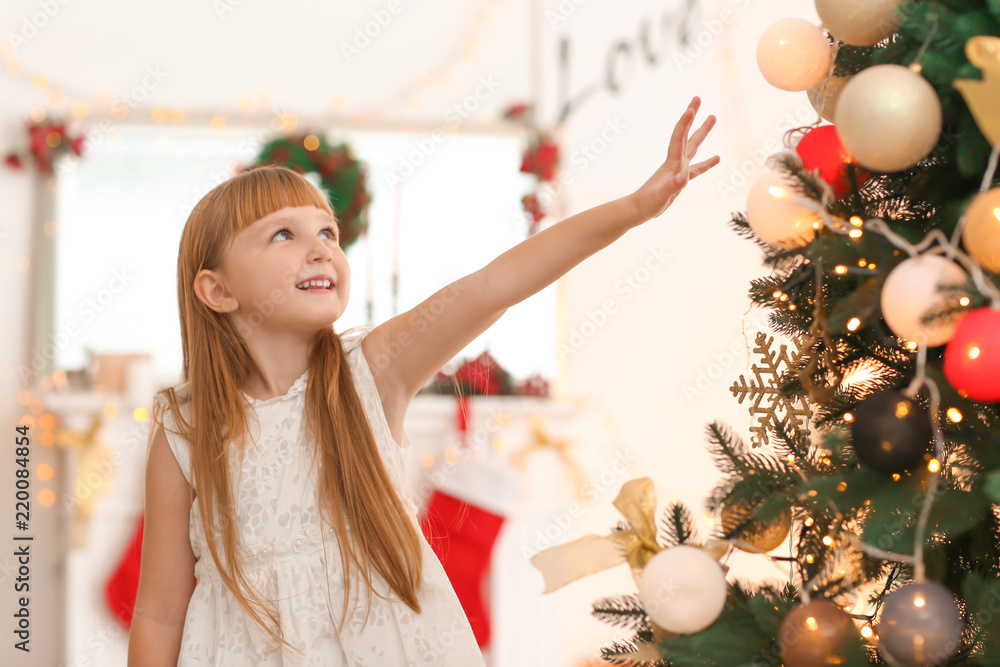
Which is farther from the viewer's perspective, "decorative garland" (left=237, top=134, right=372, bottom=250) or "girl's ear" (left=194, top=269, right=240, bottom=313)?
"decorative garland" (left=237, top=134, right=372, bottom=250)

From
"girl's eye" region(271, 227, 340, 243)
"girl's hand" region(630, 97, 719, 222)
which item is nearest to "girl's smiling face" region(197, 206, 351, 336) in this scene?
"girl's eye" region(271, 227, 340, 243)

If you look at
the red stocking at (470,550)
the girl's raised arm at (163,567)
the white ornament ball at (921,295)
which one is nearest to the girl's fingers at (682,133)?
the white ornament ball at (921,295)

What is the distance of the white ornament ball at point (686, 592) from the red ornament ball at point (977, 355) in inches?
8.3

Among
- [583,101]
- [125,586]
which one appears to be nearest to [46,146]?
[125,586]

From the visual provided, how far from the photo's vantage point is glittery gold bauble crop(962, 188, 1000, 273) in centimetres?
48

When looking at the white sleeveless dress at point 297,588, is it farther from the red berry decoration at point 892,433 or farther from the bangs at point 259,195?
the red berry decoration at point 892,433

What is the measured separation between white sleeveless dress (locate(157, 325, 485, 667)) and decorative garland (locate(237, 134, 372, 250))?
1.39 m

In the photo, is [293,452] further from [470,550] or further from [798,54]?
[470,550]

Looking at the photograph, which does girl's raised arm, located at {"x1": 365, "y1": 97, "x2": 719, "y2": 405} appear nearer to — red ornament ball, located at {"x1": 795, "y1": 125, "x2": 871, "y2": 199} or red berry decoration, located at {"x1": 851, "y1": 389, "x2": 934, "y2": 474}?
red ornament ball, located at {"x1": 795, "y1": 125, "x2": 871, "y2": 199}

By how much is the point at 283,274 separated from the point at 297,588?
1.13 ft

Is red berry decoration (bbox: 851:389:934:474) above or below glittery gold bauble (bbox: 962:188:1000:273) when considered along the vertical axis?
below

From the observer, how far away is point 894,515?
1.69 ft

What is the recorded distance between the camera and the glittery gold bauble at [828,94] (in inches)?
26.6

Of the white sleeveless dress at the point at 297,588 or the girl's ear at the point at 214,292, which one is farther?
the girl's ear at the point at 214,292
